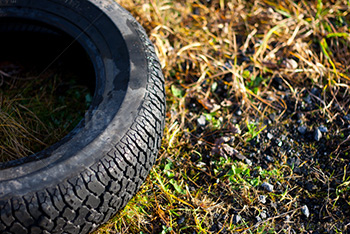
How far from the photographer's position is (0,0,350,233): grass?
2.36 metres

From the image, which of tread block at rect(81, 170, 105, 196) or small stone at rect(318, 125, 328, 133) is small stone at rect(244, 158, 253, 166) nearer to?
small stone at rect(318, 125, 328, 133)

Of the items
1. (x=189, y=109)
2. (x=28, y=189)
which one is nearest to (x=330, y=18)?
(x=189, y=109)

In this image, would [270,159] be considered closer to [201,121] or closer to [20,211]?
[201,121]

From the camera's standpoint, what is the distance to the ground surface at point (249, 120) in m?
2.36

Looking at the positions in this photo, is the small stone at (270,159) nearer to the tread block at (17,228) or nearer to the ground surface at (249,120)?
the ground surface at (249,120)

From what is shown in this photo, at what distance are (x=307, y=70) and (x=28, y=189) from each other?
2.35 metres

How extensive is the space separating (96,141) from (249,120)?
132 cm

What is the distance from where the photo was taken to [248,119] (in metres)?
2.84

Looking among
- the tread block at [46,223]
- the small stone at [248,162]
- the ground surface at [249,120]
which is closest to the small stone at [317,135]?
the ground surface at [249,120]

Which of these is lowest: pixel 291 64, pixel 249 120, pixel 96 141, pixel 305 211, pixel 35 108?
pixel 305 211

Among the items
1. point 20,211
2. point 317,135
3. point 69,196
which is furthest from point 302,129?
point 20,211

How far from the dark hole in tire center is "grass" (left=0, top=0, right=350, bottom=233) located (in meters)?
0.71

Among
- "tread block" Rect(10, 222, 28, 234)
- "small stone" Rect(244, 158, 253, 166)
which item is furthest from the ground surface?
"tread block" Rect(10, 222, 28, 234)

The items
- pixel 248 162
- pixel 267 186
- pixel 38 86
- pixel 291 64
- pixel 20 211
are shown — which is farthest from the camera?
pixel 291 64
